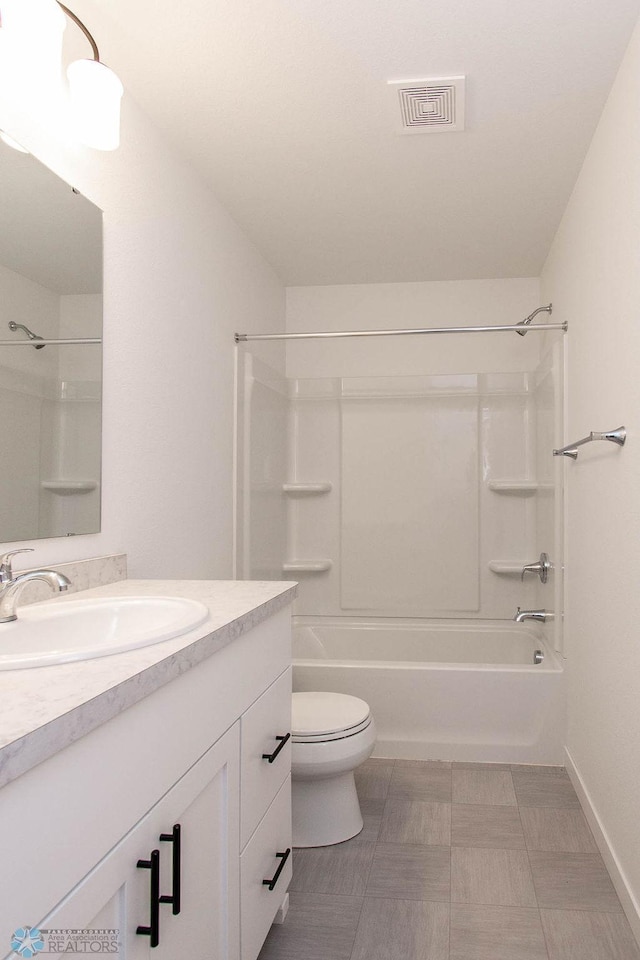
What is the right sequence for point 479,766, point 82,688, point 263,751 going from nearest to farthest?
point 82,688, point 263,751, point 479,766

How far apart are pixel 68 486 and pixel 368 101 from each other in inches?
57.4

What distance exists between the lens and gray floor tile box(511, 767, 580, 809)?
257 centimetres

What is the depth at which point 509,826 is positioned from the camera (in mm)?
2396

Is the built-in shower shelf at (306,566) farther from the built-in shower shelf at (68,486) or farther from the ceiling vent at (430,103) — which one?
the ceiling vent at (430,103)

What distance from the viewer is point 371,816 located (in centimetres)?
246

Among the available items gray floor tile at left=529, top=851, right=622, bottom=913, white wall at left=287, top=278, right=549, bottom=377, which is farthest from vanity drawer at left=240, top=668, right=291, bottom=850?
white wall at left=287, top=278, right=549, bottom=377

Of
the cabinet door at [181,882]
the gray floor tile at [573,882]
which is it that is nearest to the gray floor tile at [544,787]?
the gray floor tile at [573,882]

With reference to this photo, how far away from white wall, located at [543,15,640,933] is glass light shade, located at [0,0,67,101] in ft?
4.56

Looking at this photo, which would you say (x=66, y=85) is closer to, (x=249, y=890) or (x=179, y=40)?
(x=179, y=40)

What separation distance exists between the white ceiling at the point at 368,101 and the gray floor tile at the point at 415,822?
229 centimetres

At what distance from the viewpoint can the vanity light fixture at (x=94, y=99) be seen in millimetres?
1599

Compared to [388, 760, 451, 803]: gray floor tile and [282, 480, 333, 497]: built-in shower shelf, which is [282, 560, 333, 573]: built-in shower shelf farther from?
[388, 760, 451, 803]: gray floor tile

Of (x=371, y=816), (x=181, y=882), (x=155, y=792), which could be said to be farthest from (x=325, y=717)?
(x=155, y=792)

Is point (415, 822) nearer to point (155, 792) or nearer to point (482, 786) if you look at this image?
point (482, 786)
